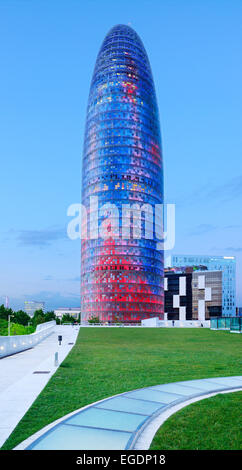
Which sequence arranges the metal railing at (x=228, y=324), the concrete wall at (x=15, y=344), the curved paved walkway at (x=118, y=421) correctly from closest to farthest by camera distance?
1. the curved paved walkway at (x=118, y=421)
2. the concrete wall at (x=15, y=344)
3. the metal railing at (x=228, y=324)

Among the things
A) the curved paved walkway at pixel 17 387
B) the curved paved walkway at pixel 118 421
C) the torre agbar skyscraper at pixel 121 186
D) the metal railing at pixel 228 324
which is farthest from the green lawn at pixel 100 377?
the torre agbar skyscraper at pixel 121 186

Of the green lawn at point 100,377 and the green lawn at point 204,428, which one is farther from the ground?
the green lawn at point 204,428

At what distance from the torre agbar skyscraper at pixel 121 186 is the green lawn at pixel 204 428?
492 feet

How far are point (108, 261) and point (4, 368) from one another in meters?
145

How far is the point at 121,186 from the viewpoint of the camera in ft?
546

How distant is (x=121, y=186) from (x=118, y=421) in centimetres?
15957

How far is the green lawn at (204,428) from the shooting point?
7.53m

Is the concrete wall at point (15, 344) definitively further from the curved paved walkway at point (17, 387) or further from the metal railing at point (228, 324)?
the metal railing at point (228, 324)

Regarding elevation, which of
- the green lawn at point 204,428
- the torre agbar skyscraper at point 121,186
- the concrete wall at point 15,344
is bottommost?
the concrete wall at point 15,344

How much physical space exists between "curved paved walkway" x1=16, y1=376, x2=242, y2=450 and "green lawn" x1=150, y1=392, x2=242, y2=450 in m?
0.33

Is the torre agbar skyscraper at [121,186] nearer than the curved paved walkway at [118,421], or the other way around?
the curved paved walkway at [118,421]

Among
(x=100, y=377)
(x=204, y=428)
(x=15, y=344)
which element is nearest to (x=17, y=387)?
(x=100, y=377)

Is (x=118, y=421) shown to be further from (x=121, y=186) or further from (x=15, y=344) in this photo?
(x=121, y=186)
